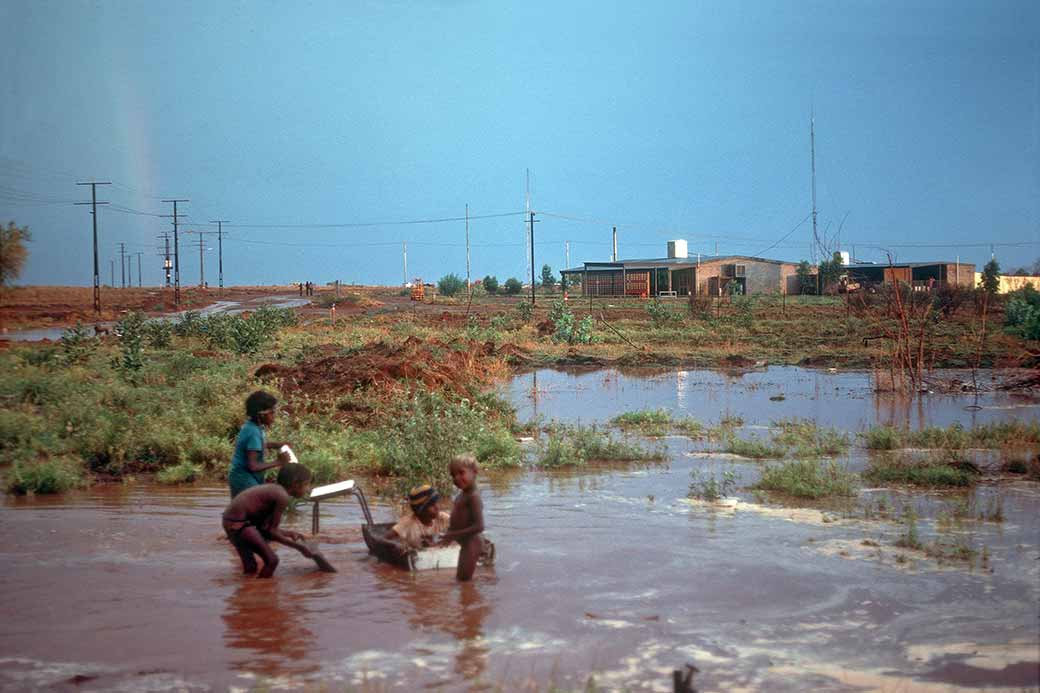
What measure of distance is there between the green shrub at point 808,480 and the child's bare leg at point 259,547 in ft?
19.5

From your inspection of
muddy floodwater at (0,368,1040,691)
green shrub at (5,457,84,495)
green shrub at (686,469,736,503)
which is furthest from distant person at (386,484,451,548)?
green shrub at (5,457,84,495)

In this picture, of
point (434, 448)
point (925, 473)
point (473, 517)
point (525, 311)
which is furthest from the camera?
point (525, 311)

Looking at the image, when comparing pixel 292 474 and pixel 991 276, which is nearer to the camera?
pixel 292 474

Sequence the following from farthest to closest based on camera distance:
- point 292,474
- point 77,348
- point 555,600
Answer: point 77,348 < point 292,474 < point 555,600

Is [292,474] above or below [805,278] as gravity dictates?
below

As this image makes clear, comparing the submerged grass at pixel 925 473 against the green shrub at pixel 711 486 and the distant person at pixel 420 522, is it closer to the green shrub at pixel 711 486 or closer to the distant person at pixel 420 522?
the green shrub at pixel 711 486

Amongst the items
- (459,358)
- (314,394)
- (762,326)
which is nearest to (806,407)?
(459,358)

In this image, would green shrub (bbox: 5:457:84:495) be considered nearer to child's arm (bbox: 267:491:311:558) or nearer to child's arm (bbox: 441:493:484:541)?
child's arm (bbox: 267:491:311:558)

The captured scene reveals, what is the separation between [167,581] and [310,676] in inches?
105

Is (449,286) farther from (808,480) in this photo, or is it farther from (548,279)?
(808,480)

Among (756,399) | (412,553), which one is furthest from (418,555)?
(756,399)

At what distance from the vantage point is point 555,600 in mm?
7730

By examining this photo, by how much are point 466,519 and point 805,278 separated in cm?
6646

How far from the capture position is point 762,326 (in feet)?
130
